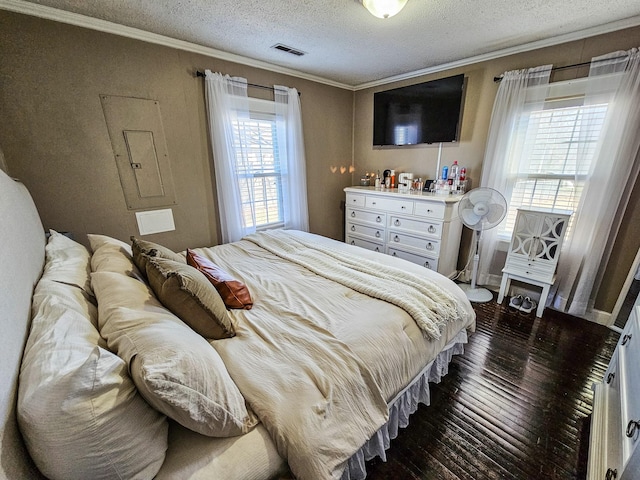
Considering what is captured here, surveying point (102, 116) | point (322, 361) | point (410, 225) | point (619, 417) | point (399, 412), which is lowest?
point (399, 412)

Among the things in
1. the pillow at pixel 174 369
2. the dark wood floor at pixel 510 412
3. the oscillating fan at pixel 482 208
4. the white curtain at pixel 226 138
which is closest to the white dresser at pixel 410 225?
the oscillating fan at pixel 482 208

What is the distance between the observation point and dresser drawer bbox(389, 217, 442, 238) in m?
A: 2.72

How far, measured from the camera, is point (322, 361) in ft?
3.46

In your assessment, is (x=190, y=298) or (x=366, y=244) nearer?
(x=190, y=298)

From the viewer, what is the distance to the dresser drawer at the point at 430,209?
263cm

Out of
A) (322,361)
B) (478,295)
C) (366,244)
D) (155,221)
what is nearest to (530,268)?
(478,295)

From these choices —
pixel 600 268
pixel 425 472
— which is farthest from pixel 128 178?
pixel 600 268

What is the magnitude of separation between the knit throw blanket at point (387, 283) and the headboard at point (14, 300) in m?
1.33

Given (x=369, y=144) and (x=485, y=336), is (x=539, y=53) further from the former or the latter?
(x=485, y=336)

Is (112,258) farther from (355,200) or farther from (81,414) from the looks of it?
(355,200)

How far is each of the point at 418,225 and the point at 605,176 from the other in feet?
4.81

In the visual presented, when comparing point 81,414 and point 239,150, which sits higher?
point 239,150

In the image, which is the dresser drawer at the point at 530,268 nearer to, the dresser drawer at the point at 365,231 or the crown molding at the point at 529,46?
the dresser drawer at the point at 365,231

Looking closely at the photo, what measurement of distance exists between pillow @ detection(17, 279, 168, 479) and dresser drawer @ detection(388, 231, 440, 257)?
2.66 meters
